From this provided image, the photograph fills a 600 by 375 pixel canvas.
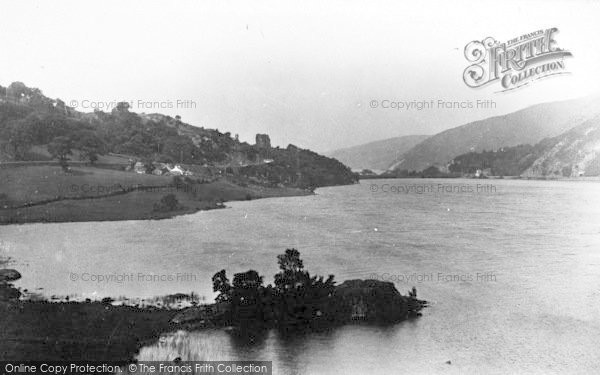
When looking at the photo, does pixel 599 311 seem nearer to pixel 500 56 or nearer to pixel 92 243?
pixel 500 56

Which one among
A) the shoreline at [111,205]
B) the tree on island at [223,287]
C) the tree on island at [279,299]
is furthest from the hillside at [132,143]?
the tree on island at [279,299]

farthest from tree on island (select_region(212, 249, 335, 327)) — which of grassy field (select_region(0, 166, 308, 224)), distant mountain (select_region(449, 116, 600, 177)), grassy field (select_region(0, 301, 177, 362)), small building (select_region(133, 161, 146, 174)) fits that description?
distant mountain (select_region(449, 116, 600, 177))

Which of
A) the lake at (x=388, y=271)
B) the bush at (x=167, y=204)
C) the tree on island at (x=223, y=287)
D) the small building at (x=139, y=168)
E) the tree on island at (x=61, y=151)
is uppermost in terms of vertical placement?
the tree on island at (x=61, y=151)

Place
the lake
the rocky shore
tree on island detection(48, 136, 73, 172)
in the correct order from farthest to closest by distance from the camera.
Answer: tree on island detection(48, 136, 73, 172), the lake, the rocky shore

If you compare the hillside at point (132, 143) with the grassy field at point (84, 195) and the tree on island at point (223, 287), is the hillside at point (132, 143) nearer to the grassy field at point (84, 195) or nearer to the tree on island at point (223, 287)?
the grassy field at point (84, 195)

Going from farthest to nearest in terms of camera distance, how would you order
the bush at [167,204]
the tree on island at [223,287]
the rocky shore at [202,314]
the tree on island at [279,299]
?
the bush at [167,204], the tree on island at [223,287], the tree on island at [279,299], the rocky shore at [202,314]

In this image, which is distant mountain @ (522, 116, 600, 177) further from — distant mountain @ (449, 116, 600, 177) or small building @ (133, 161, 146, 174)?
small building @ (133, 161, 146, 174)

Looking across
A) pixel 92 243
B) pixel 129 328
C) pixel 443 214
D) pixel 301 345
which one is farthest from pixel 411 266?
pixel 443 214
